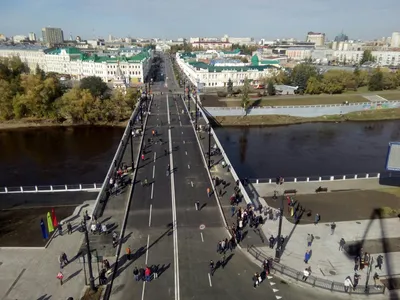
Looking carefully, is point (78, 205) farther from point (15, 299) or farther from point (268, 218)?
point (268, 218)

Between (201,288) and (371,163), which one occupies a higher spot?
(201,288)

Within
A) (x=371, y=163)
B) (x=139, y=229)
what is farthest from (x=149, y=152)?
(x=371, y=163)

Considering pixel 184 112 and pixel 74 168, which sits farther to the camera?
pixel 184 112

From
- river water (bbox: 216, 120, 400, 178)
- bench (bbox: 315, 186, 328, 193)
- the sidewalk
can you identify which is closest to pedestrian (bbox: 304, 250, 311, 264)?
bench (bbox: 315, 186, 328, 193)

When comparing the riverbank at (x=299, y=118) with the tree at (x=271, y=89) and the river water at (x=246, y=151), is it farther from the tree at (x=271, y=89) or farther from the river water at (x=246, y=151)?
the tree at (x=271, y=89)

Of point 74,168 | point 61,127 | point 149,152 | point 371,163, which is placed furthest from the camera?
point 61,127

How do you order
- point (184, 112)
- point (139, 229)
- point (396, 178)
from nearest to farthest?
point (139, 229)
point (396, 178)
point (184, 112)

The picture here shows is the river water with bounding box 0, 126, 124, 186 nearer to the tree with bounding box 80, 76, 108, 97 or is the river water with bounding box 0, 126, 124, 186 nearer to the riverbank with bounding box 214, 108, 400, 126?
the tree with bounding box 80, 76, 108, 97

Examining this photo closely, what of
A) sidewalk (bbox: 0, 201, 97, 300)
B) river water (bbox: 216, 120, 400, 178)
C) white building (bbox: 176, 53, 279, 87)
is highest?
white building (bbox: 176, 53, 279, 87)
